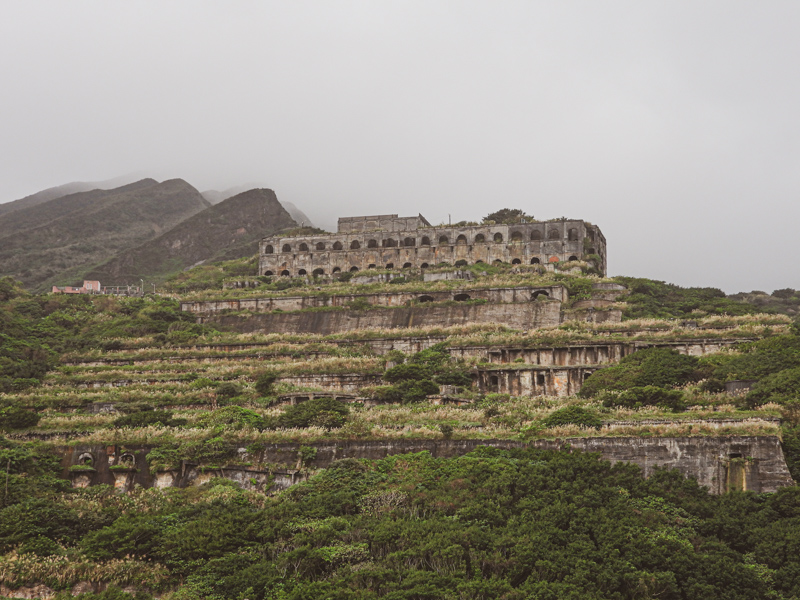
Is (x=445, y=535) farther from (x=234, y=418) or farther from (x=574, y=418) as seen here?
(x=234, y=418)

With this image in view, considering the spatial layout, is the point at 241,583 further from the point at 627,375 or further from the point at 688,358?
the point at 688,358

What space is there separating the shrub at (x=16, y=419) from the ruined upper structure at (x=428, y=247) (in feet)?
122

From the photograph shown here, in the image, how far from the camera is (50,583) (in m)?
20.2

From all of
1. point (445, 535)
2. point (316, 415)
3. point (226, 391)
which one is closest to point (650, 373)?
point (316, 415)

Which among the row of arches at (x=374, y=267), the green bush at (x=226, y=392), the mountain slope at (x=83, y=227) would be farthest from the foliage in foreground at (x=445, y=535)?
the mountain slope at (x=83, y=227)

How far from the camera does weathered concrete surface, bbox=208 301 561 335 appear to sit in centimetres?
4959

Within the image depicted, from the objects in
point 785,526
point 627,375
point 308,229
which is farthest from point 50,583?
point 308,229

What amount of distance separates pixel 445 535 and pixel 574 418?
9.06 meters

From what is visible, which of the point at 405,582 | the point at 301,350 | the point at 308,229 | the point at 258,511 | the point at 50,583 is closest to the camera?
the point at 405,582

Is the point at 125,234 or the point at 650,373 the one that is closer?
the point at 650,373

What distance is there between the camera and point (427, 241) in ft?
227

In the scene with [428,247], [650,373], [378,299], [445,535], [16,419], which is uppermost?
[428,247]

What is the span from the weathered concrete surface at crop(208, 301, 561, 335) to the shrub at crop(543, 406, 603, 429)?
777 inches

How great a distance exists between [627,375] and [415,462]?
13179mm
